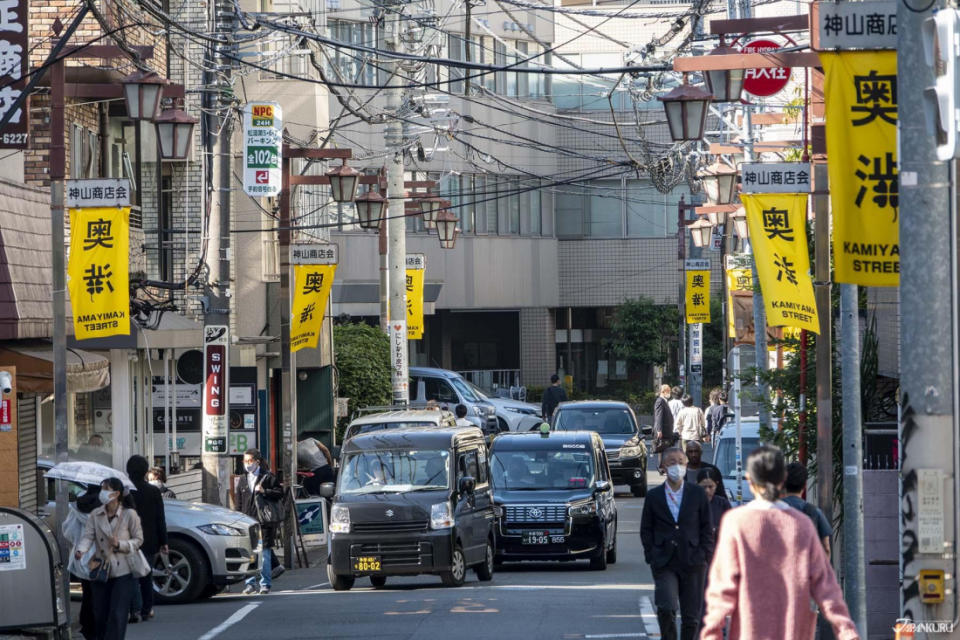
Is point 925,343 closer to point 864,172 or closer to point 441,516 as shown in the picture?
point 864,172

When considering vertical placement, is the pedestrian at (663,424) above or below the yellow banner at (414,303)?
below

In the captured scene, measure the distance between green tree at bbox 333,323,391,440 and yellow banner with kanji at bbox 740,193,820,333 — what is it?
2212cm

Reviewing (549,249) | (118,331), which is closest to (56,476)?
(118,331)

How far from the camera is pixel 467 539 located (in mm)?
18859

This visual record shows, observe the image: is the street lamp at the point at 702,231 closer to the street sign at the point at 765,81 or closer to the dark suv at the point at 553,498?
the dark suv at the point at 553,498

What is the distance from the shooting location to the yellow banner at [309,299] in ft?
78.7

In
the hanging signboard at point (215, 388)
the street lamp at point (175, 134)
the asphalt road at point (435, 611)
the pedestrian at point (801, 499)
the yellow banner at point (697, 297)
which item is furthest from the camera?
the yellow banner at point (697, 297)

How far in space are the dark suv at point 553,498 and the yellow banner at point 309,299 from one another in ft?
12.4

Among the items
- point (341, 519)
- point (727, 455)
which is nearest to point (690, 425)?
point (727, 455)

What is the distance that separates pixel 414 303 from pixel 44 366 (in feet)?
46.7

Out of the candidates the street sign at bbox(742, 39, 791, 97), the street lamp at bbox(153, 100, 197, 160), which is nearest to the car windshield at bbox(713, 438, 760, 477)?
the street sign at bbox(742, 39, 791, 97)

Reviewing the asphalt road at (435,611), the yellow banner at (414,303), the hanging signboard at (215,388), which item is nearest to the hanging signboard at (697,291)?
the yellow banner at (414,303)

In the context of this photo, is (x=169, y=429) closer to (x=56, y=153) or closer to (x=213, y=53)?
(x=213, y=53)

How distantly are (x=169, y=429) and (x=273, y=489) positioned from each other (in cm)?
703
